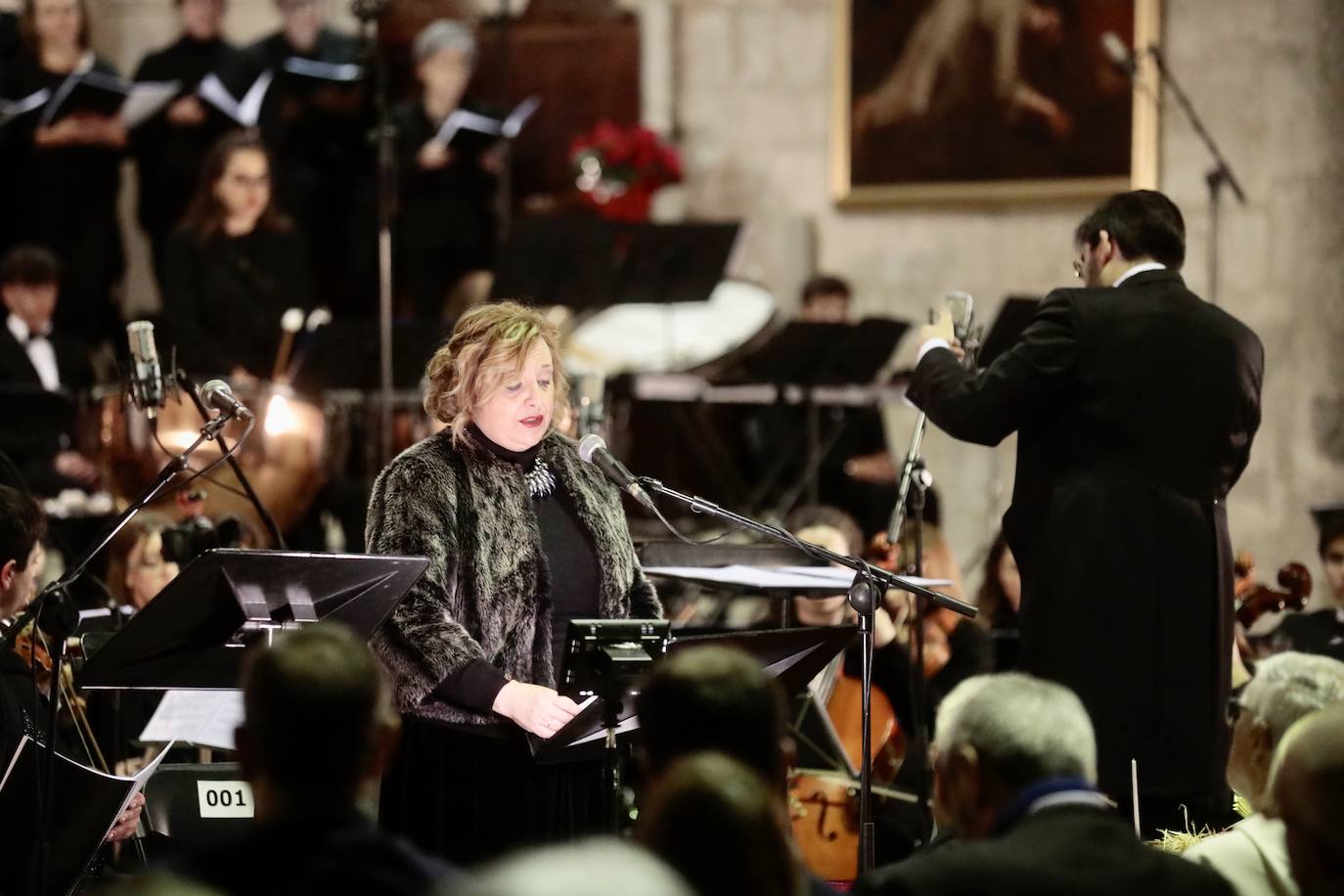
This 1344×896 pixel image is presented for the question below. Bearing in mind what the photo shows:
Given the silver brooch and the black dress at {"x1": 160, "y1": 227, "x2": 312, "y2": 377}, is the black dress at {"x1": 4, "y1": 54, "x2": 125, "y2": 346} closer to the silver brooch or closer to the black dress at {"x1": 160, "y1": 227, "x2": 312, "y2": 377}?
the black dress at {"x1": 160, "y1": 227, "x2": 312, "y2": 377}

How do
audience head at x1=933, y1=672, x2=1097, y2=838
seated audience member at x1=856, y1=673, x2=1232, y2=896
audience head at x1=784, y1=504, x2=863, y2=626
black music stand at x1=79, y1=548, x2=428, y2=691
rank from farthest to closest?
audience head at x1=784, y1=504, x2=863, y2=626, black music stand at x1=79, y1=548, x2=428, y2=691, audience head at x1=933, y1=672, x2=1097, y2=838, seated audience member at x1=856, y1=673, x2=1232, y2=896

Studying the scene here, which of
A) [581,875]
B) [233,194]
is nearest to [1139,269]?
[581,875]

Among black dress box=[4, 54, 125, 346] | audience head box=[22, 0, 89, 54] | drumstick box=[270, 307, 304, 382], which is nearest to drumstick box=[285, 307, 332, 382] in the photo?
drumstick box=[270, 307, 304, 382]

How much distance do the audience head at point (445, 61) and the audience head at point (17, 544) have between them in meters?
5.52

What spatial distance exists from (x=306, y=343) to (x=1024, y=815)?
19.0 feet

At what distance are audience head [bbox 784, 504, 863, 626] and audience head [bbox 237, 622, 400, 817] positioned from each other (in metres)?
3.03

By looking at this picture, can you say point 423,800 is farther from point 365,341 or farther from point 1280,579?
point 365,341

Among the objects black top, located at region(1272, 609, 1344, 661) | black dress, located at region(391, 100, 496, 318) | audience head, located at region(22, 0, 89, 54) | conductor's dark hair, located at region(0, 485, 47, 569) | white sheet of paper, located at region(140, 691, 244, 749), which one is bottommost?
white sheet of paper, located at region(140, 691, 244, 749)

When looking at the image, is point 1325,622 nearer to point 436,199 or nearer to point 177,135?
point 436,199

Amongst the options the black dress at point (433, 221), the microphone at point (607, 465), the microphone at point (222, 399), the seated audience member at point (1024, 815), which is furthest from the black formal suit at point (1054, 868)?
the black dress at point (433, 221)

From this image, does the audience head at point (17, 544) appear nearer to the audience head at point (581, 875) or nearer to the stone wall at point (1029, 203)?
the audience head at point (581, 875)

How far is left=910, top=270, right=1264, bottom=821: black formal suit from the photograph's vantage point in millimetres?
4215

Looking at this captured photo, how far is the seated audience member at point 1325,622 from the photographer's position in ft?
19.3

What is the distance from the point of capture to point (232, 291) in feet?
27.8
